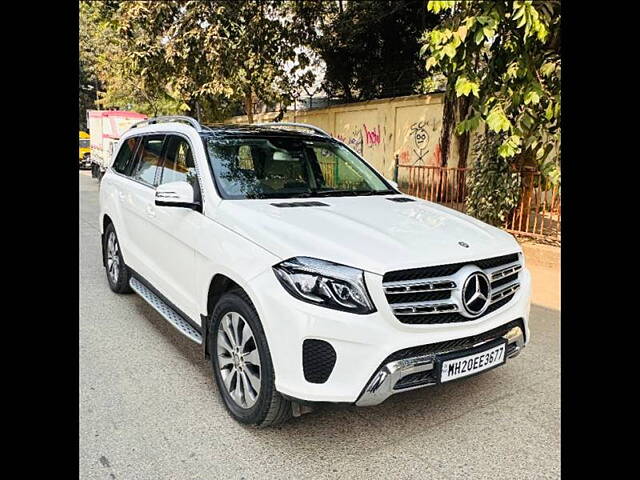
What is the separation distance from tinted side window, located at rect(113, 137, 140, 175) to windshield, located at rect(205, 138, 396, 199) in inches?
65.0

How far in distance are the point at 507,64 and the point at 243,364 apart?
5.02m

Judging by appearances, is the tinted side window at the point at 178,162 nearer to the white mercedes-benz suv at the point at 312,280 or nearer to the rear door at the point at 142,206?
the white mercedes-benz suv at the point at 312,280

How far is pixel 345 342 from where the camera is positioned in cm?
246

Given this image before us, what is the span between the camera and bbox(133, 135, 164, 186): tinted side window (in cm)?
449

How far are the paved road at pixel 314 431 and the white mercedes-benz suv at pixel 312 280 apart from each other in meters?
0.22

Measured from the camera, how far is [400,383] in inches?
100.0

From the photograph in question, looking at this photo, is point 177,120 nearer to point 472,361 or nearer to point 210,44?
point 472,361

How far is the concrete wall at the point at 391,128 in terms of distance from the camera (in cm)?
1135

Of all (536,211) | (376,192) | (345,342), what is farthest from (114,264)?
(536,211)

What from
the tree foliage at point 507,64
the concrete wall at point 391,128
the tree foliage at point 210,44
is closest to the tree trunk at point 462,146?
the concrete wall at point 391,128
